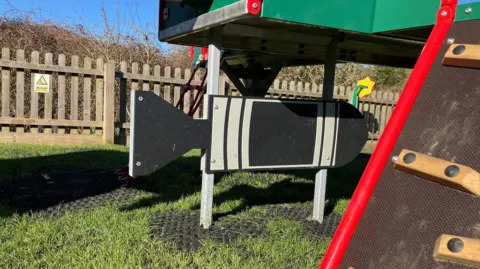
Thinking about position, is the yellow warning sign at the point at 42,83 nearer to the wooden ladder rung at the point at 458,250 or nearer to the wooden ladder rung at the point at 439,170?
the wooden ladder rung at the point at 439,170

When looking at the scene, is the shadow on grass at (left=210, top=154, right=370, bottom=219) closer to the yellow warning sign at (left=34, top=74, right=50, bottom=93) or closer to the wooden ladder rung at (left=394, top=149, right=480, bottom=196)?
the wooden ladder rung at (left=394, top=149, right=480, bottom=196)

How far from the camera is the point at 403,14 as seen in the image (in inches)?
92.8

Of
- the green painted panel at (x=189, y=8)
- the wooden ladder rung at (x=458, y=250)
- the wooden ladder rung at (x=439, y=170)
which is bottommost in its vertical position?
the wooden ladder rung at (x=458, y=250)

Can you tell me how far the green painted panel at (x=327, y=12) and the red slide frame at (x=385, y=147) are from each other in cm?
88

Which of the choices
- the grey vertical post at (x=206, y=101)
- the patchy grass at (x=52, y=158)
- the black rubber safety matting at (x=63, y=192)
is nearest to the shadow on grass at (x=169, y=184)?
the black rubber safety matting at (x=63, y=192)

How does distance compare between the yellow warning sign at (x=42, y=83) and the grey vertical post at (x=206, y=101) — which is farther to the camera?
the yellow warning sign at (x=42, y=83)

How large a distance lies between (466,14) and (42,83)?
22.2 feet

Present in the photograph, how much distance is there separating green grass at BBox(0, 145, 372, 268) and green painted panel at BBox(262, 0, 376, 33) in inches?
57.6

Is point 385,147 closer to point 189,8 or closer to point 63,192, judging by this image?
point 189,8

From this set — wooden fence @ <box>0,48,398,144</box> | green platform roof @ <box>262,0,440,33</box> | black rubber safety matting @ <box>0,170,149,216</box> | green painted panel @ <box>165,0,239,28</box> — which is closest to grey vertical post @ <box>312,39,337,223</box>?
green platform roof @ <box>262,0,440,33</box>

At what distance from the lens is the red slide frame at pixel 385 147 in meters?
1.34

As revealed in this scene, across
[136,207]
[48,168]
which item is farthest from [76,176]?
[136,207]

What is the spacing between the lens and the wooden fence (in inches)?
262

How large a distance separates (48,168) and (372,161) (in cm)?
435
